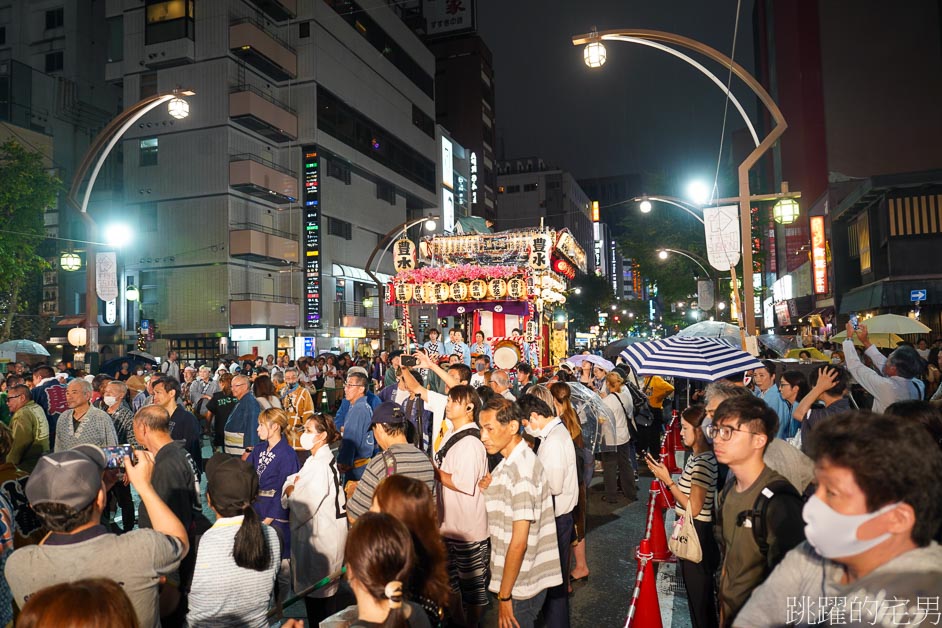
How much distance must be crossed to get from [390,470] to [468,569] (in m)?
1.03

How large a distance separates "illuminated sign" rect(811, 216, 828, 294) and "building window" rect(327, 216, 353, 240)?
2688cm

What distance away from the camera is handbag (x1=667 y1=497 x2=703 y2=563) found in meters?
4.09

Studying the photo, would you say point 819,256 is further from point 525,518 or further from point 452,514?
point 525,518

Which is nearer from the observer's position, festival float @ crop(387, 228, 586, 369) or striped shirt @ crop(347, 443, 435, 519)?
striped shirt @ crop(347, 443, 435, 519)

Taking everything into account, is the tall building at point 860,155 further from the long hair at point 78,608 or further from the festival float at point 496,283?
the long hair at point 78,608

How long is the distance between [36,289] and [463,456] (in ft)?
130

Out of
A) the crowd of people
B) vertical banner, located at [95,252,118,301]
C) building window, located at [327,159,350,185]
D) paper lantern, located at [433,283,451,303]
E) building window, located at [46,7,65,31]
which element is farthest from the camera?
building window, located at [46,7,65,31]

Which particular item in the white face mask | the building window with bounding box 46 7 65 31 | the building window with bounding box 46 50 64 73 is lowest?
the white face mask

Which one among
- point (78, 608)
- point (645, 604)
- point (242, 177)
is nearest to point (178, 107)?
point (645, 604)

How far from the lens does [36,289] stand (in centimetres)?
3522

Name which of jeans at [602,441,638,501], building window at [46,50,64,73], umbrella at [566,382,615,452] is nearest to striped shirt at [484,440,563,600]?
umbrella at [566,382,615,452]

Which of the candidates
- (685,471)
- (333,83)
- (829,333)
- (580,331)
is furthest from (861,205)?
(580,331)

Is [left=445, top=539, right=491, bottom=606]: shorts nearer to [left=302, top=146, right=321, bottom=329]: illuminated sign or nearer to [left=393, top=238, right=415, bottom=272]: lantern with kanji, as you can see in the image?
[left=393, top=238, right=415, bottom=272]: lantern with kanji

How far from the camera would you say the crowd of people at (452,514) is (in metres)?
2.02
